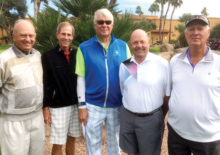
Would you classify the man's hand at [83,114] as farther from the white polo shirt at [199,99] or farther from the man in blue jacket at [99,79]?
the white polo shirt at [199,99]

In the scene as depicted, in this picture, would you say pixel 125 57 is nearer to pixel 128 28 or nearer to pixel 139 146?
pixel 139 146

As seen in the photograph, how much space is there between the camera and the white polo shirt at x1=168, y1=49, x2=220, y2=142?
6.22 feet

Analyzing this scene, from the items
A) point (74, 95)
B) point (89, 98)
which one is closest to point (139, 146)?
point (89, 98)

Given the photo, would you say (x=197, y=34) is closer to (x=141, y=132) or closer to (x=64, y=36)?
(x=141, y=132)

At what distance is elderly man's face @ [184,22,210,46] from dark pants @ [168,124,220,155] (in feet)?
3.19

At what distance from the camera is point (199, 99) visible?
6.29 feet

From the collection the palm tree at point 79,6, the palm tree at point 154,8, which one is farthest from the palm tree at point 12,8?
the palm tree at point 154,8

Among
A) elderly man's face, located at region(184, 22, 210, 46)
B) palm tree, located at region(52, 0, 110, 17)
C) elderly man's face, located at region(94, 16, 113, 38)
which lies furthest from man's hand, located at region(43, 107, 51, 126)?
palm tree, located at region(52, 0, 110, 17)

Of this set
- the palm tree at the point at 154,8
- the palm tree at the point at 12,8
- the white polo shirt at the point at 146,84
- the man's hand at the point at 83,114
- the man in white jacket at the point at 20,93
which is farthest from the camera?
the palm tree at the point at 154,8

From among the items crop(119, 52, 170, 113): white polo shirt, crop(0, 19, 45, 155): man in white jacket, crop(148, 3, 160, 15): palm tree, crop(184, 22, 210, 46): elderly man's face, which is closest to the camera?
crop(184, 22, 210, 46): elderly man's face

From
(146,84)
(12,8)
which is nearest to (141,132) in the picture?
(146,84)

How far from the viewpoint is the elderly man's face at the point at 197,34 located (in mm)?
2006

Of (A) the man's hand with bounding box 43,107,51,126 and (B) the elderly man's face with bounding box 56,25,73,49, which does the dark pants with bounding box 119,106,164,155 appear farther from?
(B) the elderly man's face with bounding box 56,25,73,49

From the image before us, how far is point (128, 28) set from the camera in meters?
4.52
